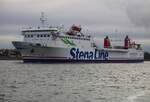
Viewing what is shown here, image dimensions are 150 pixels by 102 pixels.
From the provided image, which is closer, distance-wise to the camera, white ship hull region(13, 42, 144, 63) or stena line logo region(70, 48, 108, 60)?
white ship hull region(13, 42, 144, 63)

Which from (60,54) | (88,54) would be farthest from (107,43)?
(60,54)

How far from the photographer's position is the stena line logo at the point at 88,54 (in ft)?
217

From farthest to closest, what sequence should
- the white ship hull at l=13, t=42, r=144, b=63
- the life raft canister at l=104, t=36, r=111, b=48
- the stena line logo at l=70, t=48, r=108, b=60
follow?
the life raft canister at l=104, t=36, r=111, b=48 < the stena line logo at l=70, t=48, r=108, b=60 < the white ship hull at l=13, t=42, r=144, b=63

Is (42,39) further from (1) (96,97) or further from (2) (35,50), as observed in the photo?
(1) (96,97)

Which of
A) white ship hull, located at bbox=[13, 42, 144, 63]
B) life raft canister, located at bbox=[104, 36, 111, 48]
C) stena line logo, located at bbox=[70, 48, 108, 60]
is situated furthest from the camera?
life raft canister, located at bbox=[104, 36, 111, 48]

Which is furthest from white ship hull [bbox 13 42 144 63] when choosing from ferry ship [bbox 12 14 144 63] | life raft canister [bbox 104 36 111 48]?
life raft canister [bbox 104 36 111 48]

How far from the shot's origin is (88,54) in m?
71.0

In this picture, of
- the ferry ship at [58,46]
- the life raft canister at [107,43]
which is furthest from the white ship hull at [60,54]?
the life raft canister at [107,43]

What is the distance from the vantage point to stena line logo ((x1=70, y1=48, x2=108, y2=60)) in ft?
217

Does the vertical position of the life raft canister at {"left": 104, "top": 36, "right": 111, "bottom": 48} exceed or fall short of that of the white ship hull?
it exceeds it

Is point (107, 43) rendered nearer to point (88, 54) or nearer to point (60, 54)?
point (88, 54)

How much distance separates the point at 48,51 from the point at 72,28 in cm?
1080

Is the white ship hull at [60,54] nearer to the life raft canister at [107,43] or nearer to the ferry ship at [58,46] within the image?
the ferry ship at [58,46]

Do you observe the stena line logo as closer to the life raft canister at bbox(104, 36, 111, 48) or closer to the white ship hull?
the white ship hull
